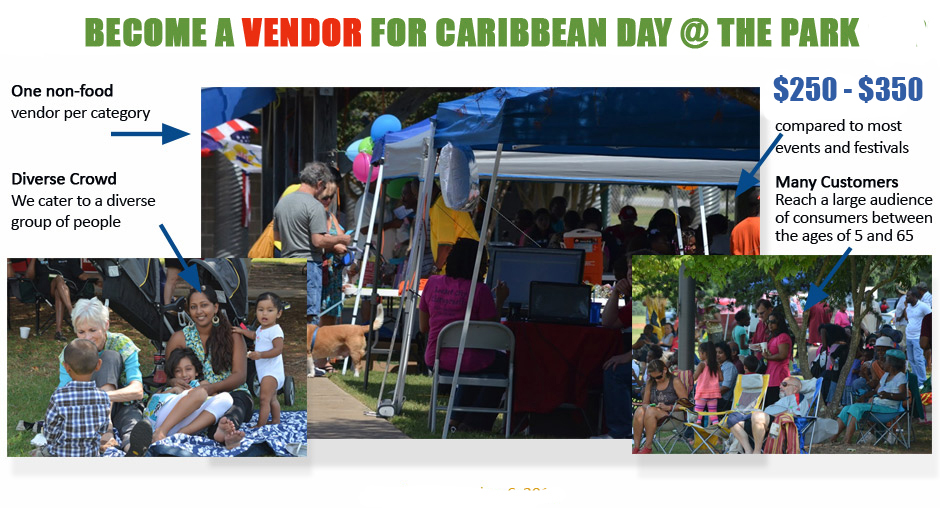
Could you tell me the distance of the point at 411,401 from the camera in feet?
29.1

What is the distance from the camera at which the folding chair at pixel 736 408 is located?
21.2 ft

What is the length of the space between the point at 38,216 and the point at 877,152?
4661 millimetres

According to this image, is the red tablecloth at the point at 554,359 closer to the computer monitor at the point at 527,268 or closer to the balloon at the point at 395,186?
the computer monitor at the point at 527,268

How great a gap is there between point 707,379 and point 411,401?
3.00 meters

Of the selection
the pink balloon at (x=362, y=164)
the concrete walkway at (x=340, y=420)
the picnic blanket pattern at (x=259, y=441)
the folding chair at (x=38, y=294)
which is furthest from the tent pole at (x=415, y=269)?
the pink balloon at (x=362, y=164)

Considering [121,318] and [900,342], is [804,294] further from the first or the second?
[121,318]

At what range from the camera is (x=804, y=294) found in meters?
6.54

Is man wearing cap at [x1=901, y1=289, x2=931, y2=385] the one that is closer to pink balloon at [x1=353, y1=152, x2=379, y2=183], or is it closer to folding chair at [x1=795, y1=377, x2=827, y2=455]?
folding chair at [x1=795, y1=377, x2=827, y2=455]

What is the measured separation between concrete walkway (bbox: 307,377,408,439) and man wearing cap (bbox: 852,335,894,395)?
2.74 meters

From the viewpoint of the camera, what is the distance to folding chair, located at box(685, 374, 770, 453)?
21.2 ft

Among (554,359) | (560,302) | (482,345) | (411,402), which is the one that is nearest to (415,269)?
(411,402)

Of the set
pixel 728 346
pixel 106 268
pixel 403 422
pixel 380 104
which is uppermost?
pixel 380 104

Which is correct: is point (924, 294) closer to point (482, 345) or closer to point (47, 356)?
point (482, 345)

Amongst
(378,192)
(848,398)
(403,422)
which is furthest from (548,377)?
(378,192)
